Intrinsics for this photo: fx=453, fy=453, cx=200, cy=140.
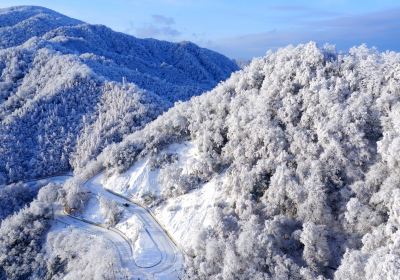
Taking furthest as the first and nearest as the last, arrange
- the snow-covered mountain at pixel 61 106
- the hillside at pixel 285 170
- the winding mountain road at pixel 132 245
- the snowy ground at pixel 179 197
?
the snow-covered mountain at pixel 61 106
the snowy ground at pixel 179 197
the winding mountain road at pixel 132 245
the hillside at pixel 285 170

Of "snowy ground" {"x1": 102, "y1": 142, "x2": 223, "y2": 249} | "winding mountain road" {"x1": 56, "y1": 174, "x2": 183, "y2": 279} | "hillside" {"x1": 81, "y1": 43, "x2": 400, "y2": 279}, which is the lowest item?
"winding mountain road" {"x1": 56, "y1": 174, "x2": 183, "y2": 279}

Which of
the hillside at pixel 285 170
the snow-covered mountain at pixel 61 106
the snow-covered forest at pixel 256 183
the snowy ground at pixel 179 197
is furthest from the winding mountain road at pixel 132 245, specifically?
the snow-covered mountain at pixel 61 106

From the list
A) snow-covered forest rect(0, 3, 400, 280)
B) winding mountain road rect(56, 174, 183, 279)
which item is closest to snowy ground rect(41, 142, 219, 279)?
winding mountain road rect(56, 174, 183, 279)

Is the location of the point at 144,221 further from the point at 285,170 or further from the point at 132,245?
the point at 285,170

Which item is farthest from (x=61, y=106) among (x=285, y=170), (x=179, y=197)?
(x=285, y=170)

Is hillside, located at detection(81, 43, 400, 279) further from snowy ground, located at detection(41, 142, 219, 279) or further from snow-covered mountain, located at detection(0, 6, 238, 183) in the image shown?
snow-covered mountain, located at detection(0, 6, 238, 183)

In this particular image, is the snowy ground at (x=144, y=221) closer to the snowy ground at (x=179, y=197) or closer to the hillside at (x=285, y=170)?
the snowy ground at (x=179, y=197)

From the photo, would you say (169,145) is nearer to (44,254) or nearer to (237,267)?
(44,254)
